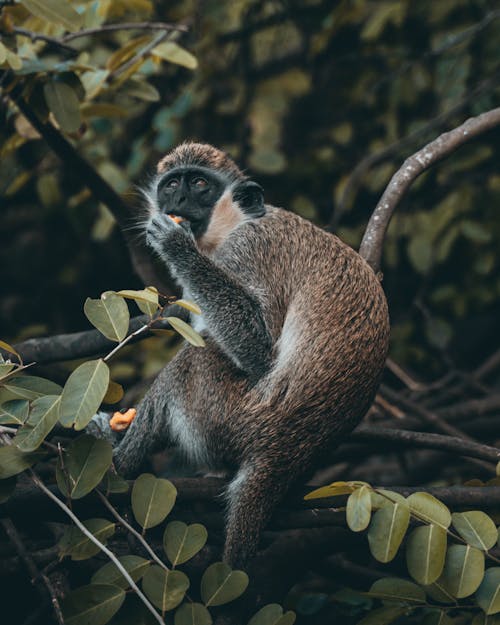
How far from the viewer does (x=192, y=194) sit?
4219mm

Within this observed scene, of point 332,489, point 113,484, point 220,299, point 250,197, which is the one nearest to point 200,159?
point 250,197

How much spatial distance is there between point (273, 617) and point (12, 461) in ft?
2.85

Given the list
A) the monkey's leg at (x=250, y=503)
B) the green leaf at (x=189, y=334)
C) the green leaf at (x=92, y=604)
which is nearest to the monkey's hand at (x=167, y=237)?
the monkey's leg at (x=250, y=503)

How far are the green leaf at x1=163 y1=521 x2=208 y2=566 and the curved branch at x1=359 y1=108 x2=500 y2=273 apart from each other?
177cm

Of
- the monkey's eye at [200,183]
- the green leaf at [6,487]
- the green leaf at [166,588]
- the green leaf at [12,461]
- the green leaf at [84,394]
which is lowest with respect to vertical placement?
the green leaf at [166,588]

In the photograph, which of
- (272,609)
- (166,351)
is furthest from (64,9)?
(166,351)

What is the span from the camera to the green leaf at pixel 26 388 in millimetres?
2672

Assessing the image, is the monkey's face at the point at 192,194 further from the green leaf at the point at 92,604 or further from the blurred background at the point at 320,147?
the green leaf at the point at 92,604

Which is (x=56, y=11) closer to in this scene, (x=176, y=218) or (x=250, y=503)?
(x=176, y=218)

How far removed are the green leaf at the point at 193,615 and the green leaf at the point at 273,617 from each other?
0.16 m

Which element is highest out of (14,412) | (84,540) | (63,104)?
(63,104)

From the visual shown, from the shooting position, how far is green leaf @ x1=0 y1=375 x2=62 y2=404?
8.77 ft

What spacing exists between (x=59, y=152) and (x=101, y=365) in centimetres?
202

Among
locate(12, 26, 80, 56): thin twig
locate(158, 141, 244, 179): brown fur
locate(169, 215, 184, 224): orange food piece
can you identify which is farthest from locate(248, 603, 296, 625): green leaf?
locate(12, 26, 80, 56): thin twig
